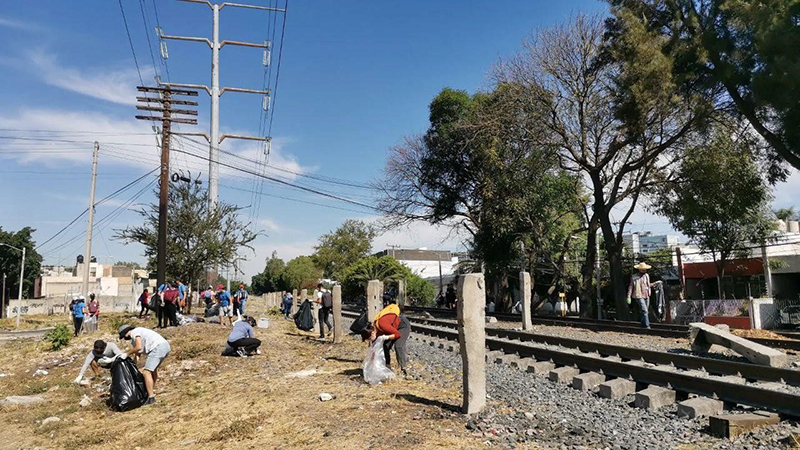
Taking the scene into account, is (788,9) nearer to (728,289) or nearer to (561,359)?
(561,359)

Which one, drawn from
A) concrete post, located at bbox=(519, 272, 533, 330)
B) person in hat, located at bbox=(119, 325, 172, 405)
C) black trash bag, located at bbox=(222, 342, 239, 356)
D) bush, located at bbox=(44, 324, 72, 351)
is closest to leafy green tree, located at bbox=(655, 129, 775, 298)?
concrete post, located at bbox=(519, 272, 533, 330)

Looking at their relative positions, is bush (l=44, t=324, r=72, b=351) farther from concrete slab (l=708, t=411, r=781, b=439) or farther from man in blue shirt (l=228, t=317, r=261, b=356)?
concrete slab (l=708, t=411, r=781, b=439)

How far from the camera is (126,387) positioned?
8.69 metres

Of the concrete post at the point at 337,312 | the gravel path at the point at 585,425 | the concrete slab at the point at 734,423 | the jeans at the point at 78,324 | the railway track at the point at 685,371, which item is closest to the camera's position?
the gravel path at the point at 585,425

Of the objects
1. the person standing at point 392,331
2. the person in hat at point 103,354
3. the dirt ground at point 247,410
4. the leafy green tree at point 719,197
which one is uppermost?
the leafy green tree at point 719,197

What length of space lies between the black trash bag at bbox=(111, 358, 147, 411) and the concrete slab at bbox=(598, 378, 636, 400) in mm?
6856

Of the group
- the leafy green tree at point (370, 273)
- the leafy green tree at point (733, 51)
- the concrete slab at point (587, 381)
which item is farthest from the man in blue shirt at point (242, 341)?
the leafy green tree at point (370, 273)

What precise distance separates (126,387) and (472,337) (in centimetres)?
559

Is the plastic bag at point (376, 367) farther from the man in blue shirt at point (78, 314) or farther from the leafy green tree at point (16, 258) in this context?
the leafy green tree at point (16, 258)

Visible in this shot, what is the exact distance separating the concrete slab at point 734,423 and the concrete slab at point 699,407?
0.45 m

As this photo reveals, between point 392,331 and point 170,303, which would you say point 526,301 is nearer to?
point 392,331

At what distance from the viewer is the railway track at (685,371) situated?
6504 millimetres

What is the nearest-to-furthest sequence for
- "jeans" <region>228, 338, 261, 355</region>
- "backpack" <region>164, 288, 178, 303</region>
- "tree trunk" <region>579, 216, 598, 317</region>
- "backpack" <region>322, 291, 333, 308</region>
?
"jeans" <region>228, 338, 261, 355</region>, "backpack" <region>322, 291, 333, 308</region>, "backpack" <region>164, 288, 178, 303</region>, "tree trunk" <region>579, 216, 598, 317</region>

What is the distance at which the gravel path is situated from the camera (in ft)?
17.8
